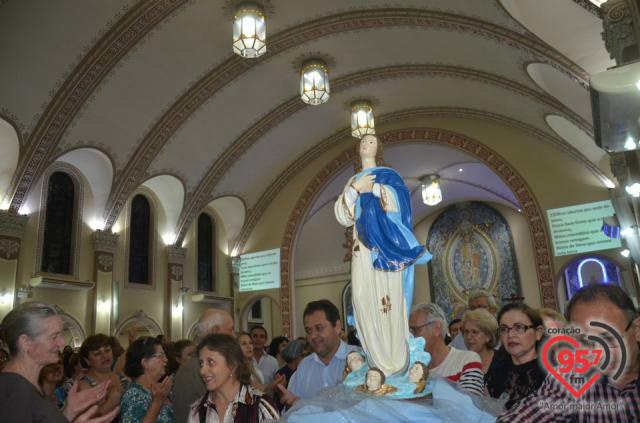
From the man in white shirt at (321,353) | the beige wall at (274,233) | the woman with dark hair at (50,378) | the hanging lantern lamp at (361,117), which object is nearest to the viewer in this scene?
the man in white shirt at (321,353)

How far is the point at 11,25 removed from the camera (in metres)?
7.52

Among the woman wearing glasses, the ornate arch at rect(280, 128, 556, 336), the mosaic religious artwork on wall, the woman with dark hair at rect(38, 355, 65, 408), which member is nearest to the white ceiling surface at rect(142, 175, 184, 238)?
the ornate arch at rect(280, 128, 556, 336)

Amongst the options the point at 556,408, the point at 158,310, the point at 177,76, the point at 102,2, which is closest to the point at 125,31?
the point at 102,2

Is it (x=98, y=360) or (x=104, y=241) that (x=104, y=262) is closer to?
(x=104, y=241)

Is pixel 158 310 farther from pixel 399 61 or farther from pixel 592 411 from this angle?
pixel 592 411

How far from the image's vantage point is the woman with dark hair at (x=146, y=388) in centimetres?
285

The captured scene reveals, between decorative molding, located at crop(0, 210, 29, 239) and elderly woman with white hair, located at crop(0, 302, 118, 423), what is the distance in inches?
321

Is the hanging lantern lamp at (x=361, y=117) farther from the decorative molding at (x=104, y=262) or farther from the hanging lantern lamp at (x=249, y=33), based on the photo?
the decorative molding at (x=104, y=262)

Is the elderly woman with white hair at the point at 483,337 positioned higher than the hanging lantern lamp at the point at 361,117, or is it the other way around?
the hanging lantern lamp at the point at 361,117

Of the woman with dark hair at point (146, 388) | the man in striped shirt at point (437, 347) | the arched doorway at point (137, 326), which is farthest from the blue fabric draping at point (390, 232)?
the arched doorway at point (137, 326)

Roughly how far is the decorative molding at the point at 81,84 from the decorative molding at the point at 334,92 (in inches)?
83.0

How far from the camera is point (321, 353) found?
335 centimetres

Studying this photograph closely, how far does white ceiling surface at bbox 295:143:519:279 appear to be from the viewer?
12680 millimetres

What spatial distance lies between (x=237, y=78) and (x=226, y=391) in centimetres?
851
